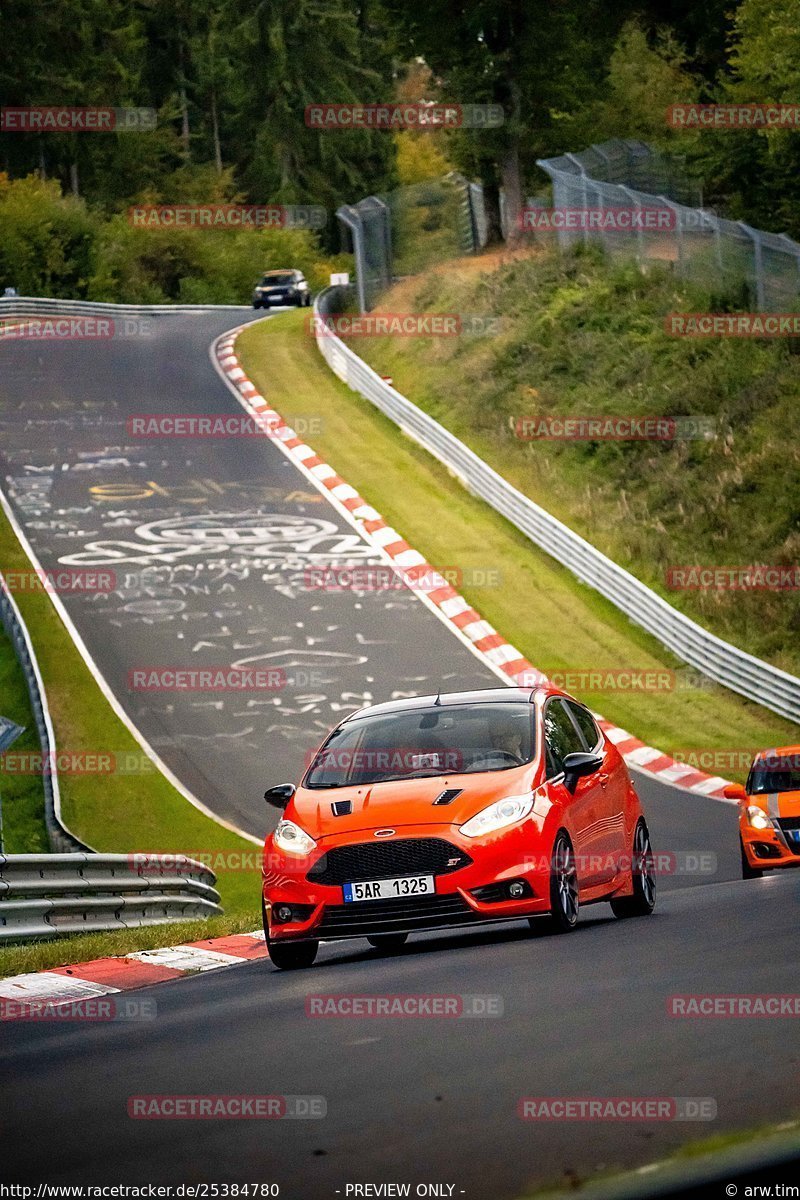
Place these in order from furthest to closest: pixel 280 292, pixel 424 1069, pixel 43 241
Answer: pixel 43 241 < pixel 280 292 < pixel 424 1069

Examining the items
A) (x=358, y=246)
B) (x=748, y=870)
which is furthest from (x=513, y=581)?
(x=358, y=246)

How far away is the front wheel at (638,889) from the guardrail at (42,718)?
350 inches

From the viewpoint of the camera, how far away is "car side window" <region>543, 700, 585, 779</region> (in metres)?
11.5

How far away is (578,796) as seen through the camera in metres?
11.5

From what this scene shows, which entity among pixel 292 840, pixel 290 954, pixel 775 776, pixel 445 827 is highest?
pixel 445 827

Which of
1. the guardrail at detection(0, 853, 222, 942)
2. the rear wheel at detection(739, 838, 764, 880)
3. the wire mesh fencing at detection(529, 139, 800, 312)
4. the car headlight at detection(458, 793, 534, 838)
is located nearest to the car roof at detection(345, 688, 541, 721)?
the car headlight at detection(458, 793, 534, 838)

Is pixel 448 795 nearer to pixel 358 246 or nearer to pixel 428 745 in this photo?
pixel 428 745

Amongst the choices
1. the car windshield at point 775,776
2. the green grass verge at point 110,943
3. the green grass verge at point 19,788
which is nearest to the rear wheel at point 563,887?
the green grass verge at point 110,943

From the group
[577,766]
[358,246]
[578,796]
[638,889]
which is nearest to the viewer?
[577,766]

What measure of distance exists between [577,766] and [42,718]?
45.6ft

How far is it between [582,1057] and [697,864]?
12950mm

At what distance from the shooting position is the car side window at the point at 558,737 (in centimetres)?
1152

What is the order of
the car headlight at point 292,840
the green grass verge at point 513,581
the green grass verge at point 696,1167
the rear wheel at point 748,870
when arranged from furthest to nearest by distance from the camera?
the green grass verge at point 513,581 → the rear wheel at point 748,870 → the car headlight at point 292,840 → the green grass verge at point 696,1167

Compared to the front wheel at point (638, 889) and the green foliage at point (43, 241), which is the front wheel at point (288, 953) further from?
the green foliage at point (43, 241)
